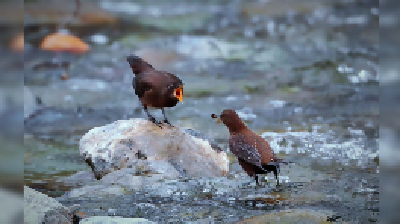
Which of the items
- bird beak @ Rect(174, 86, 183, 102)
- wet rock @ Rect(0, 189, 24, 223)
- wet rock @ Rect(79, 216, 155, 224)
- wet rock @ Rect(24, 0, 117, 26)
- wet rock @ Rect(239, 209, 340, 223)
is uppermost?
wet rock @ Rect(24, 0, 117, 26)

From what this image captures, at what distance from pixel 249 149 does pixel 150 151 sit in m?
A: 0.61

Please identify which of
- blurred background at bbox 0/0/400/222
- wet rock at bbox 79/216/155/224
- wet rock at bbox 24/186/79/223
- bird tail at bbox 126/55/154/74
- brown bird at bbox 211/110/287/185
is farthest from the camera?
blurred background at bbox 0/0/400/222

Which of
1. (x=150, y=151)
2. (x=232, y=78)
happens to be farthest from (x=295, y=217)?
(x=232, y=78)

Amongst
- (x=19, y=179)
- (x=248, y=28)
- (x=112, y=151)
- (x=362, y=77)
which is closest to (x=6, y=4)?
(x=19, y=179)

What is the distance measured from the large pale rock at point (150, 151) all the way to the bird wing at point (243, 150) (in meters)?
0.22

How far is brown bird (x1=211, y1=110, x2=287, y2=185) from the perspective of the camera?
6.87 ft

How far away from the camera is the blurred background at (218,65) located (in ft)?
9.40

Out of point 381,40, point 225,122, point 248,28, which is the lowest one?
point 225,122

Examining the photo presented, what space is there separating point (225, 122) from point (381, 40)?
1277 mm

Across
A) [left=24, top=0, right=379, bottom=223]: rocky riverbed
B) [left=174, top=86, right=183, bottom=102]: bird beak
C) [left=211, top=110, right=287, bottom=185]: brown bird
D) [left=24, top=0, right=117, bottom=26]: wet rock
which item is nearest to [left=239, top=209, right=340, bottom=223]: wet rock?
[left=211, top=110, right=287, bottom=185]: brown bird

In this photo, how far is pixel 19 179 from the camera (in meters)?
1.08

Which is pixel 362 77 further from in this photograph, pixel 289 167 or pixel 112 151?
pixel 112 151

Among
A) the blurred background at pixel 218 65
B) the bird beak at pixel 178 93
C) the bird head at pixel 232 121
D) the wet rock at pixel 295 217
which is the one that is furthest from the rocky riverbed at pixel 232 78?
the wet rock at pixel 295 217

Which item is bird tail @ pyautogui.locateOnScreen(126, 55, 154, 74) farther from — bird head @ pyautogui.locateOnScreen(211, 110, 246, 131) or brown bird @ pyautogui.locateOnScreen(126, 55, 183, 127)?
bird head @ pyautogui.locateOnScreen(211, 110, 246, 131)
